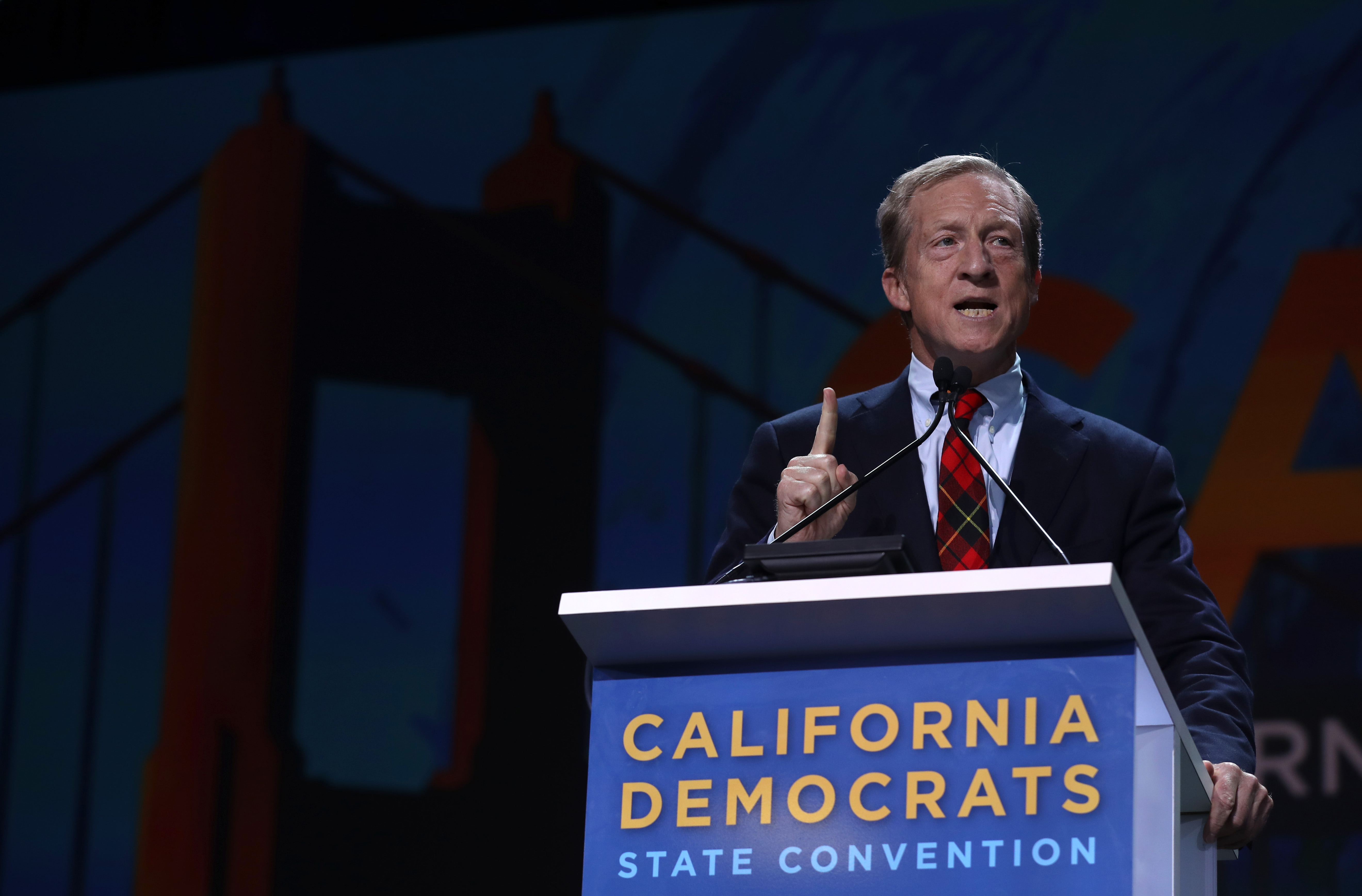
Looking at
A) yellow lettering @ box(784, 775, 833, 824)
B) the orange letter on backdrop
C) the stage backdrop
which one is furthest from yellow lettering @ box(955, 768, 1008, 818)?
the orange letter on backdrop

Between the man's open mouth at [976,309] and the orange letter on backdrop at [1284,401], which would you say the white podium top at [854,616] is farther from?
the orange letter on backdrop at [1284,401]

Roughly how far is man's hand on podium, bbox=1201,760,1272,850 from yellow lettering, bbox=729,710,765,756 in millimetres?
450

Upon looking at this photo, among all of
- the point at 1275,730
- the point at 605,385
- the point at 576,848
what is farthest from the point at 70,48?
Answer: the point at 1275,730

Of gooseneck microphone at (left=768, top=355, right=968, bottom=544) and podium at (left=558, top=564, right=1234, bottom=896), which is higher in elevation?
gooseneck microphone at (left=768, top=355, right=968, bottom=544)

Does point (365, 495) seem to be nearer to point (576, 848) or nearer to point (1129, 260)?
point (576, 848)

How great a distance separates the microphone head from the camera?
170cm

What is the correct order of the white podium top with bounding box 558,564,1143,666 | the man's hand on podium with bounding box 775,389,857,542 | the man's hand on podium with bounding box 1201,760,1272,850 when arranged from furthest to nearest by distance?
the man's hand on podium with bounding box 775,389,857,542, the man's hand on podium with bounding box 1201,760,1272,850, the white podium top with bounding box 558,564,1143,666

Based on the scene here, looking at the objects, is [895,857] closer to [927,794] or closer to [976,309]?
[927,794]

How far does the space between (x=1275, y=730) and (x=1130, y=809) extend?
2.36 metres

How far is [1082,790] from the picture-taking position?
125cm

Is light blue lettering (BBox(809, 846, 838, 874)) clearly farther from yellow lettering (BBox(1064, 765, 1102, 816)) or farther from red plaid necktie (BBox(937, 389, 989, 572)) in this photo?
red plaid necktie (BBox(937, 389, 989, 572))

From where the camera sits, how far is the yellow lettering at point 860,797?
4.25 ft

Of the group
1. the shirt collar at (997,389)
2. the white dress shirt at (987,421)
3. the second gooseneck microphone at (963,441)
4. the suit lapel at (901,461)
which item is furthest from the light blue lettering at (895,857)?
the shirt collar at (997,389)

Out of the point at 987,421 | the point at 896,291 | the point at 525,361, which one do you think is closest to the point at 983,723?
the point at 987,421
